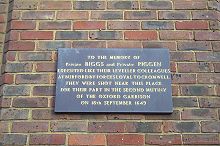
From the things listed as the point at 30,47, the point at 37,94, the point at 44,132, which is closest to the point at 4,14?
the point at 30,47

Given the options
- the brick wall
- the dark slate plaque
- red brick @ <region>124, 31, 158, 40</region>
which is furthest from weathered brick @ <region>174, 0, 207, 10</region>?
the dark slate plaque

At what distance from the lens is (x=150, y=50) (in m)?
3.03

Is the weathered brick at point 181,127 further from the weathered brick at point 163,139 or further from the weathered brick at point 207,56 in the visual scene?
the weathered brick at point 207,56

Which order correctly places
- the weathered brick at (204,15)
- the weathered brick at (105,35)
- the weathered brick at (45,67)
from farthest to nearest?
the weathered brick at (204,15) < the weathered brick at (105,35) < the weathered brick at (45,67)

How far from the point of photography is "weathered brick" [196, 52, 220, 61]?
3.04 metres

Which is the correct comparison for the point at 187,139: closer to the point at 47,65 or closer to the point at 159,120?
the point at 159,120

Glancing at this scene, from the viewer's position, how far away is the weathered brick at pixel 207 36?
312 centimetres

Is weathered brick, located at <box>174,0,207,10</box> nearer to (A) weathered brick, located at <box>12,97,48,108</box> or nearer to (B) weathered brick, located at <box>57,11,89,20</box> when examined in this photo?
(B) weathered brick, located at <box>57,11,89,20</box>

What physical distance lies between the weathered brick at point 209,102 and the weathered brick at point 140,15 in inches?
28.1

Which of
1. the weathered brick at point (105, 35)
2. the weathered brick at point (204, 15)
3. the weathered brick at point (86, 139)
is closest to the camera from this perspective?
the weathered brick at point (86, 139)

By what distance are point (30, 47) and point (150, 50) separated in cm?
85

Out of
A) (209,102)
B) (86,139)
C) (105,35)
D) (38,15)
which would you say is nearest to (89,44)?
(105,35)

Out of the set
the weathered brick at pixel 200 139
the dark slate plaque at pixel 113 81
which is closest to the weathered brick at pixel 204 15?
the dark slate plaque at pixel 113 81

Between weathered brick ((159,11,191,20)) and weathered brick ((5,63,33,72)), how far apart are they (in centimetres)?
102
